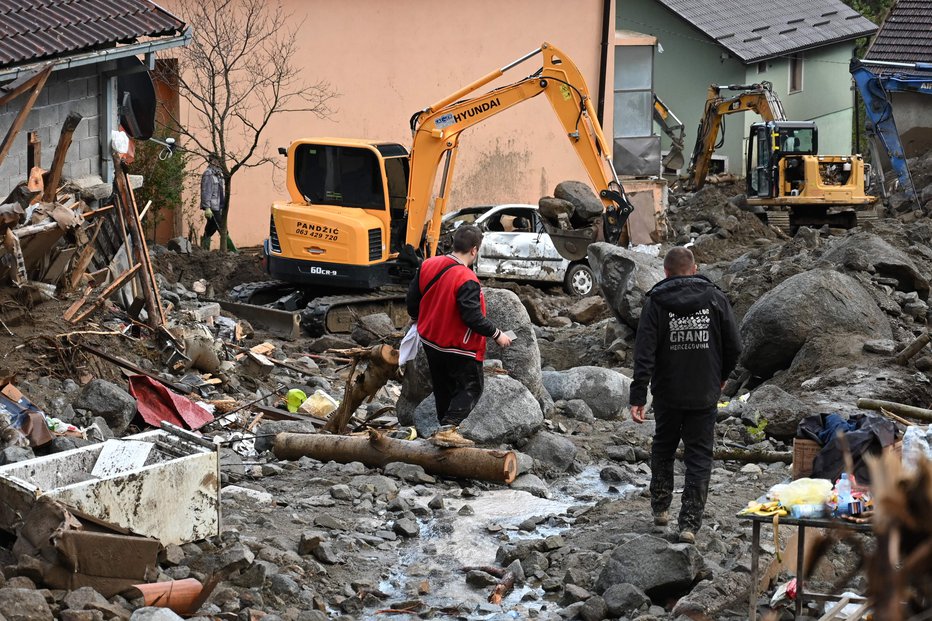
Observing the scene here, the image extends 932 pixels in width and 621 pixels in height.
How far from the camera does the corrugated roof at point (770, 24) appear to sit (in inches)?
1387

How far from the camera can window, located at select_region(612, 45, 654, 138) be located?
2912cm

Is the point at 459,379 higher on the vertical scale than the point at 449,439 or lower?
higher

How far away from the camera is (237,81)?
2219 centimetres

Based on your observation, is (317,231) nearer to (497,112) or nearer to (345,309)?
(345,309)

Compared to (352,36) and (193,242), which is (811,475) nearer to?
(193,242)

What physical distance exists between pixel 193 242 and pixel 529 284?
5.98m

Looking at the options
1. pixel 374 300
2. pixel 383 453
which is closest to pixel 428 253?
pixel 374 300

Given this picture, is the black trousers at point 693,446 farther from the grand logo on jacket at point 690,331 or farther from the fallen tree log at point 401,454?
the fallen tree log at point 401,454

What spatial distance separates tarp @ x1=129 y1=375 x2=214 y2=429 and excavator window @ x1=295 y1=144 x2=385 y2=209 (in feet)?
20.4

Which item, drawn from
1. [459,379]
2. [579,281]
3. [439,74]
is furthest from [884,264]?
[439,74]

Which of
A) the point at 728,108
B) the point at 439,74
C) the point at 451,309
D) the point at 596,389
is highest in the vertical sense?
the point at 439,74

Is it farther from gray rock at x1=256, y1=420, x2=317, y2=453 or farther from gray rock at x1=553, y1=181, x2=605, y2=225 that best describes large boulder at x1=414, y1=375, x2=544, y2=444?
gray rock at x1=553, y1=181, x2=605, y2=225

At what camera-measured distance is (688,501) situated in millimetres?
7281

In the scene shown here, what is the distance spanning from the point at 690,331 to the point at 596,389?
15.8 feet
